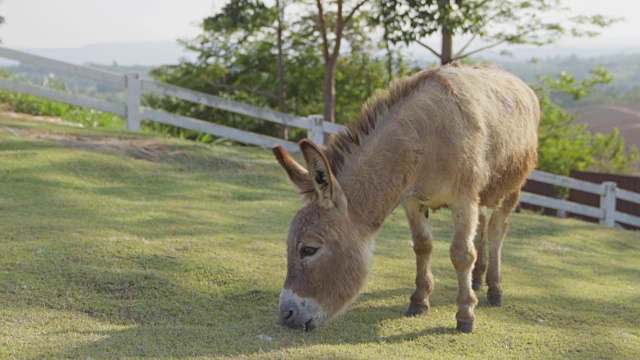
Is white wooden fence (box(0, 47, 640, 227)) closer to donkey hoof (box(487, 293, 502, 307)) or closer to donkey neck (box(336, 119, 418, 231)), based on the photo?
donkey hoof (box(487, 293, 502, 307))

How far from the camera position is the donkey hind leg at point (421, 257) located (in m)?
6.08

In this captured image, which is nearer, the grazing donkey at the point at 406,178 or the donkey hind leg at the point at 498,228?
the grazing donkey at the point at 406,178

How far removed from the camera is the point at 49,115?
52.9 ft

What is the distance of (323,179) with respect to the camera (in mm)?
4832

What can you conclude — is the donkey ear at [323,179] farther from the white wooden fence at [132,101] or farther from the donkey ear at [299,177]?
the white wooden fence at [132,101]

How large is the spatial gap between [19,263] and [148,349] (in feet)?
6.86

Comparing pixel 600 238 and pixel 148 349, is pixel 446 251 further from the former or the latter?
pixel 148 349

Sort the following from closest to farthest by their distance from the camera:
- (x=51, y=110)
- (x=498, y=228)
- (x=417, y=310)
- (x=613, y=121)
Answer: (x=417, y=310) → (x=498, y=228) → (x=51, y=110) → (x=613, y=121)

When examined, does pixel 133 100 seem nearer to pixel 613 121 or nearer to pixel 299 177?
pixel 299 177

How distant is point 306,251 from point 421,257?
1.72 metres

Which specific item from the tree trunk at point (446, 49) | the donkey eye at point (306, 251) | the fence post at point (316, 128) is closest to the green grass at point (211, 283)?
the donkey eye at point (306, 251)

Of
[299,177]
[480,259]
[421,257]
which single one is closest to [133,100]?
[480,259]

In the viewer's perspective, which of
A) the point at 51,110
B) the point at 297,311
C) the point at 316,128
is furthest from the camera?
the point at 51,110

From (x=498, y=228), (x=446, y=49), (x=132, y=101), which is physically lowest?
(x=498, y=228)
